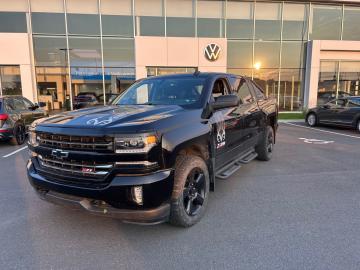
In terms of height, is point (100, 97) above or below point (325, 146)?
above

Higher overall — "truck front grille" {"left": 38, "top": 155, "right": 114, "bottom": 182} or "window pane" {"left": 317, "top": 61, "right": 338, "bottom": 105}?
"window pane" {"left": 317, "top": 61, "right": 338, "bottom": 105}

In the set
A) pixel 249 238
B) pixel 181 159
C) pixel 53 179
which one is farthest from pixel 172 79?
pixel 249 238

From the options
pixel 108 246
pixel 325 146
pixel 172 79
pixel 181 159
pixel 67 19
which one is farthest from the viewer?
pixel 67 19

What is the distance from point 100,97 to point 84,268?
14.8 metres

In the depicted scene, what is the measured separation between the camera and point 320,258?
8.71ft

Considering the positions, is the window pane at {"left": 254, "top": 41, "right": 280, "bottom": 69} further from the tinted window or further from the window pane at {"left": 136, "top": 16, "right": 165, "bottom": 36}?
the tinted window

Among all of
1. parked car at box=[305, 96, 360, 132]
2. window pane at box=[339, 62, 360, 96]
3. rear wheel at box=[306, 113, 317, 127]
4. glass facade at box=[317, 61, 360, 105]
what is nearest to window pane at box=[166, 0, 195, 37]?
rear wheel at box=[306, 113, 317, 127]

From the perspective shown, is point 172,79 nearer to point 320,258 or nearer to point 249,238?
point 249,238

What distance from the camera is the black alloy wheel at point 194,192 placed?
130 inches

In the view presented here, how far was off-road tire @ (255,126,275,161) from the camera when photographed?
6047 millimetres

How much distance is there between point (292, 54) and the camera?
59.7ft

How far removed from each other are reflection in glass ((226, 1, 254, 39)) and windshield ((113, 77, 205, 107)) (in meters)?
14.5

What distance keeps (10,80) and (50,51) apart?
282 cm

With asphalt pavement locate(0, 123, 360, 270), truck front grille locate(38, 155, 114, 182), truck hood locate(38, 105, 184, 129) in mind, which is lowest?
asphalt pavement locate(0, 123, 360, 270)
